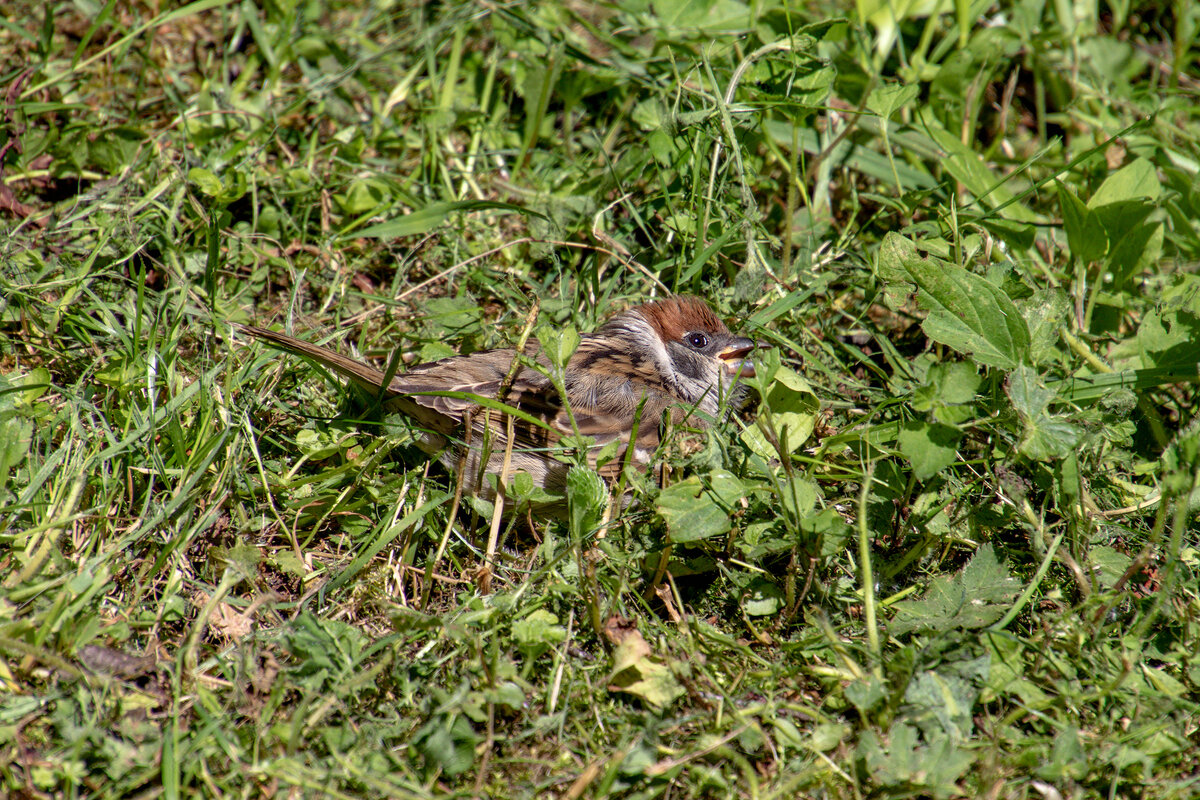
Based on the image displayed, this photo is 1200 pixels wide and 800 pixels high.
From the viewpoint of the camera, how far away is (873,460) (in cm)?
319

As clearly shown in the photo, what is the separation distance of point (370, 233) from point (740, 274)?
1.62 metres

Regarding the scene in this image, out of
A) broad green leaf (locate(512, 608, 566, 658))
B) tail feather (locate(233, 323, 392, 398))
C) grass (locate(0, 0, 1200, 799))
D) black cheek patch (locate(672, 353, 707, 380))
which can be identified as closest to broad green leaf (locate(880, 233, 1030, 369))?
grass (locate(0, 0, 1200, 799))

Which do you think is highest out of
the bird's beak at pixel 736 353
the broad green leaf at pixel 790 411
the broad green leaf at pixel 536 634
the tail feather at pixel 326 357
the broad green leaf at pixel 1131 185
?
the broad green leaf at pixel 1131 185

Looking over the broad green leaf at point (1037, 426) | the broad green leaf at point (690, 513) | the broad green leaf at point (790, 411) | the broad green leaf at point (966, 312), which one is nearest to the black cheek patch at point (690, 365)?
the broad green leaf at point (790, 411)

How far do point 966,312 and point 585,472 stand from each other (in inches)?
51.9

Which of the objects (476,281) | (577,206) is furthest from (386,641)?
(577,206)

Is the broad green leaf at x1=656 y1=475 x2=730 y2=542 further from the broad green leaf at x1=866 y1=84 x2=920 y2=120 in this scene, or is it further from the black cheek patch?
the broad green leaf at x1=866 y1=84 x2=920 y2=120

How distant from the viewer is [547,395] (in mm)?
3480

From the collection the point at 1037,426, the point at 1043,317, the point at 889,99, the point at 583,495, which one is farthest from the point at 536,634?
the point at 889,99

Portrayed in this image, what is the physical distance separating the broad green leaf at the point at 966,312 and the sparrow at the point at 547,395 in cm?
65

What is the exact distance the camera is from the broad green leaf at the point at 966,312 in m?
2.97

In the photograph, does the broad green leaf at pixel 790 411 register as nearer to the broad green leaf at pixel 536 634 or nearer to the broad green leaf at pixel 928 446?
the broad green leaf at pixel 928 446

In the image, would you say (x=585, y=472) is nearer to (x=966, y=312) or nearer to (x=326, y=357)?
(x=326, y=357)

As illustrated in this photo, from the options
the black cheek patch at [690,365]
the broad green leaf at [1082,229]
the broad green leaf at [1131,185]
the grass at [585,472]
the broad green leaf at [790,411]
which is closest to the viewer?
the grass at [585,472]
